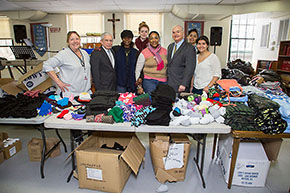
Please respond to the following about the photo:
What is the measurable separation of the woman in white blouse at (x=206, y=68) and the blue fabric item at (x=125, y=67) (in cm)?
87

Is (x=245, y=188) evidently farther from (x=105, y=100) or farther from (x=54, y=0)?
(x=54, y=0)

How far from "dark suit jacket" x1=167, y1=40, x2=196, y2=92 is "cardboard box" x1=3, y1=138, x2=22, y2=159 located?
2.27m

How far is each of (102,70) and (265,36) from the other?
6991mm

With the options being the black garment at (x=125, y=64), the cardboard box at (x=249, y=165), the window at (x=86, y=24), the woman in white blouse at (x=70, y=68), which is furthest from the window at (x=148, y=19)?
the cardboard box at (x=249, y=165)

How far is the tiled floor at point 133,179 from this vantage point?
5.89 feet

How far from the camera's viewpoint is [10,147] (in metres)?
2.36

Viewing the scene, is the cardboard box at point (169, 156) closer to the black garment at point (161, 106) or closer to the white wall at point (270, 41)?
the black garment at point (161, 106)

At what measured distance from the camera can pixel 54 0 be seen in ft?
17.6

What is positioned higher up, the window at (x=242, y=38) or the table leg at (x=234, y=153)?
the window at (x=242, y=38)

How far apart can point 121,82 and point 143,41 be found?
0.77 metres

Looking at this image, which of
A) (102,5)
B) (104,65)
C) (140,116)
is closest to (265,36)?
(102,5)

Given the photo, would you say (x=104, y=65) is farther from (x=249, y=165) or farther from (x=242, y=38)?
(x=242, y=38)

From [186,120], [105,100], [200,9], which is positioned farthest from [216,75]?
[200,9]

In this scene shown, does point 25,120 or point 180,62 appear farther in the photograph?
point 180,62
